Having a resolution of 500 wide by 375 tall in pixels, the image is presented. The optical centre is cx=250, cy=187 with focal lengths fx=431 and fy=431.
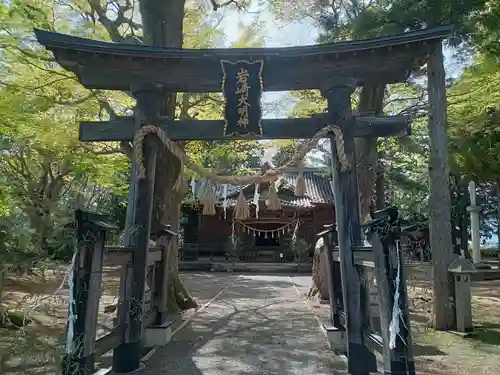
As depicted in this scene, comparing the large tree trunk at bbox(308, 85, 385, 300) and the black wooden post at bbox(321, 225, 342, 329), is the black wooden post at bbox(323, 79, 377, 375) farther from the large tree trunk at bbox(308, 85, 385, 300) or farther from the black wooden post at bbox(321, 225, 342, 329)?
the large tree trunk at bbox(308, 85, 385, 300)

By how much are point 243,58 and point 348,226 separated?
2.83 meters

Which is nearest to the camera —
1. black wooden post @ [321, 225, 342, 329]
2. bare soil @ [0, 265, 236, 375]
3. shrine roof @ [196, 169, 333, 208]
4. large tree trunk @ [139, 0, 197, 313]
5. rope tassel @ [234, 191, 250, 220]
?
bare soil @ [0, 265, 236, 375]

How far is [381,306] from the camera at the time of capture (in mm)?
4383

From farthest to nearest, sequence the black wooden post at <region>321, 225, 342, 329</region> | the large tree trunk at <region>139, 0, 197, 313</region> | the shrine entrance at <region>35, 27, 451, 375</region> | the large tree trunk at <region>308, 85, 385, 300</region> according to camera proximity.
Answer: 1. the large tree trunk at <region>308, 85, 385, 300</region>
2. the large tree trunk at <region>139, 0, 197, 313</region>
3. the black wooden post at <region>321, 225, 342, 329</region>
4. the shrine entrance at <region>35, 27, 451, 375</region>

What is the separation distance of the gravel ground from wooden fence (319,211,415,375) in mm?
418

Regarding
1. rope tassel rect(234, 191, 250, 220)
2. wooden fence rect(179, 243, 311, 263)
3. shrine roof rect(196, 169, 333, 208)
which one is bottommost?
wooden fence rect(179, 243, 311, 263)

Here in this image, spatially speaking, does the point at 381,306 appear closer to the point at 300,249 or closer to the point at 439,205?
the point at 439,205

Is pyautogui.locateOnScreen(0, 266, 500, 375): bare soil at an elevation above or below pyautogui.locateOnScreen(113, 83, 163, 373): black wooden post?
below

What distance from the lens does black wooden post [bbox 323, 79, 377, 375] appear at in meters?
5.46

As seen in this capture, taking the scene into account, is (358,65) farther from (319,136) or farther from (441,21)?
(441,21)

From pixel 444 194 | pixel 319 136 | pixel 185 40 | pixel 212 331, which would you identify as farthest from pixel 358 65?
pixel 185 40

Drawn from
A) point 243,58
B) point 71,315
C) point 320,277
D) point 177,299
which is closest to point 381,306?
point 71,315

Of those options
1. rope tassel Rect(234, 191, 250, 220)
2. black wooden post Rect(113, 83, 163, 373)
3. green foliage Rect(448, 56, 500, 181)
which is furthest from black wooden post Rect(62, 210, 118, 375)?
green foliage Rect(448, 56, 500, 181)

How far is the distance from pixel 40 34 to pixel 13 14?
178 inches
